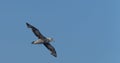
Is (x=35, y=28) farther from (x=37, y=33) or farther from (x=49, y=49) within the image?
(x=49, y=49)

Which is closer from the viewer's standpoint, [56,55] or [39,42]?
[39,42]

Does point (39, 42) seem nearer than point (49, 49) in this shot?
Yes

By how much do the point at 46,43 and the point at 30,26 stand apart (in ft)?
18.3

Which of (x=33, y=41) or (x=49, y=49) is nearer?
(x=33, y=41)

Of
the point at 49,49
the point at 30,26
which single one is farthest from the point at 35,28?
the point at 49,49

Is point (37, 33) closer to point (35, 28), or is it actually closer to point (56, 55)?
point (35, 28)

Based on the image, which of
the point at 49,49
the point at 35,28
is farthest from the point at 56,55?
the point at 35,28

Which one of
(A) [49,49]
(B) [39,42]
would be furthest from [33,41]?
(A) [49,49]

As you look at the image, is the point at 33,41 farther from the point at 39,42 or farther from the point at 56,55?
the point at 56,55

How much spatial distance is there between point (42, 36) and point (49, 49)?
214 inches

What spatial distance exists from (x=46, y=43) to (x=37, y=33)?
10.3 feet

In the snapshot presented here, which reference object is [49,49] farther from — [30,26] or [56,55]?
[30,26]

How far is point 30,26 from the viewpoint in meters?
87.5

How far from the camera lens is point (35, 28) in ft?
290
